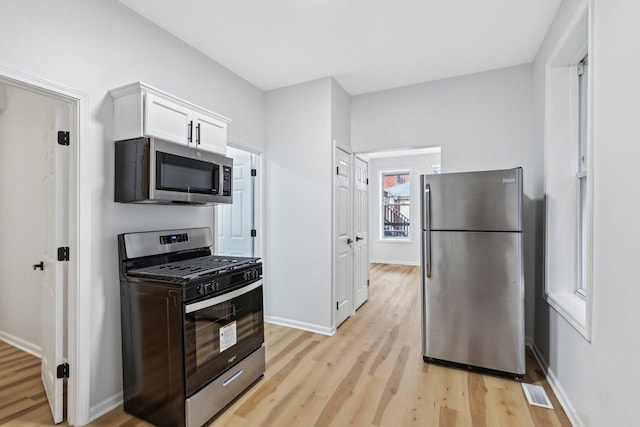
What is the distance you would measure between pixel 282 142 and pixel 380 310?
8.59ft

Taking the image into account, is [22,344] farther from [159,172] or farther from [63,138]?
[159,172]

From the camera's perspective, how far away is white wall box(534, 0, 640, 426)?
4.16 ft

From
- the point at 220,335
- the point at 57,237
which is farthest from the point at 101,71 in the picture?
the point at 220,335

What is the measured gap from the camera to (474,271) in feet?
8.27

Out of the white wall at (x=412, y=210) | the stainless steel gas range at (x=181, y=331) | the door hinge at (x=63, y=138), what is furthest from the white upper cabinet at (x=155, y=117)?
the white wall at (x=412, y=210)

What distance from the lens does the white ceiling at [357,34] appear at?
2246 millimetres

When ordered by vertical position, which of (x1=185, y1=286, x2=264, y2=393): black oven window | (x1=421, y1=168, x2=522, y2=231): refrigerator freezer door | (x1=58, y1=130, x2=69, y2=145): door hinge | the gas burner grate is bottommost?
(x1=185, y1=286, x2=264, y2=393): black oven window

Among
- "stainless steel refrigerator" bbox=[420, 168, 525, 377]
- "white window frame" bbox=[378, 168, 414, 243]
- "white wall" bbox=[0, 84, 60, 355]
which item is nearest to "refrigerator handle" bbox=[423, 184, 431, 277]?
"stainless steel refrigerator" bbox=[420, 168, 525, 377]

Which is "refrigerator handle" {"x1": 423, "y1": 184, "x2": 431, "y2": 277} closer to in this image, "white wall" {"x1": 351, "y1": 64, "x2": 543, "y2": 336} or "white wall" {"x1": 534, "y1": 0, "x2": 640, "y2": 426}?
"white wall" {"x1": 351, "y1": 64, "x2": 543, "y2": 336}

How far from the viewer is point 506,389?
7.53ft

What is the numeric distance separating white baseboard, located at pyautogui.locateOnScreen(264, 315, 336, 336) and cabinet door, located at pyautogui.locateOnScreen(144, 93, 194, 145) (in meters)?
2.35

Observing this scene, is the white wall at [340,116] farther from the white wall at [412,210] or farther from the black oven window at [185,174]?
the white wall at [412,210]

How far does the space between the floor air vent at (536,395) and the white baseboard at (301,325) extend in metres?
1.80

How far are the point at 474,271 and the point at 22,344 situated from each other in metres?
4.27
